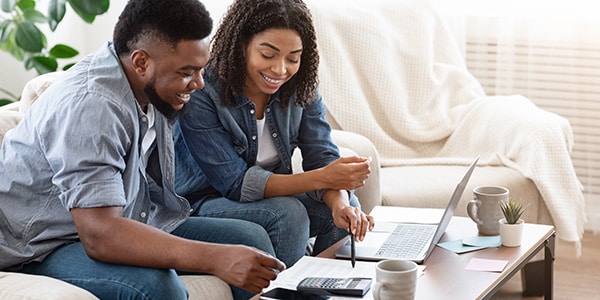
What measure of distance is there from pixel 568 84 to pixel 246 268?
2.29 meters


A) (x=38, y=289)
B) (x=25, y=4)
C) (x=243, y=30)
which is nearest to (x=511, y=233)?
(x=243, y=30)

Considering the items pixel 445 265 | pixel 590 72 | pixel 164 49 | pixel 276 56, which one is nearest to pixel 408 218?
pixel 445 265

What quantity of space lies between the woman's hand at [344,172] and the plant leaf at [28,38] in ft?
5.11

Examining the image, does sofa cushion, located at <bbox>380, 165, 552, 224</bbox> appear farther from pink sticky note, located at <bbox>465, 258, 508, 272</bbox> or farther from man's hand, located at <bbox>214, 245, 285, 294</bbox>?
man's hand, located at <bbox>214, 245, 285, 294</bbox>

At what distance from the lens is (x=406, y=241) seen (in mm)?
2117

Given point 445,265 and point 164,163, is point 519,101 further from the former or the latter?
point 164,163

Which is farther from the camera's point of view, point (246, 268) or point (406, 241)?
point (406, 241)

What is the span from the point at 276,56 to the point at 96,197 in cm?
73

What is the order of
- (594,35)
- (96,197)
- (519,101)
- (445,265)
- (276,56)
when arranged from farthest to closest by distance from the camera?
(594,35), (519,101), (276,56), (445,265), (96,197)

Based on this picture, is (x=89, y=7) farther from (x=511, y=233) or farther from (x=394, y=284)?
(x=394, y=284)

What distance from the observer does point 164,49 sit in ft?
5.95

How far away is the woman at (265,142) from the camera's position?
2.24m

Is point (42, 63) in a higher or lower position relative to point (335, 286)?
higher

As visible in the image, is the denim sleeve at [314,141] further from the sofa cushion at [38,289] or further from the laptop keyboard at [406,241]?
the sofa cushion at [38,289]
